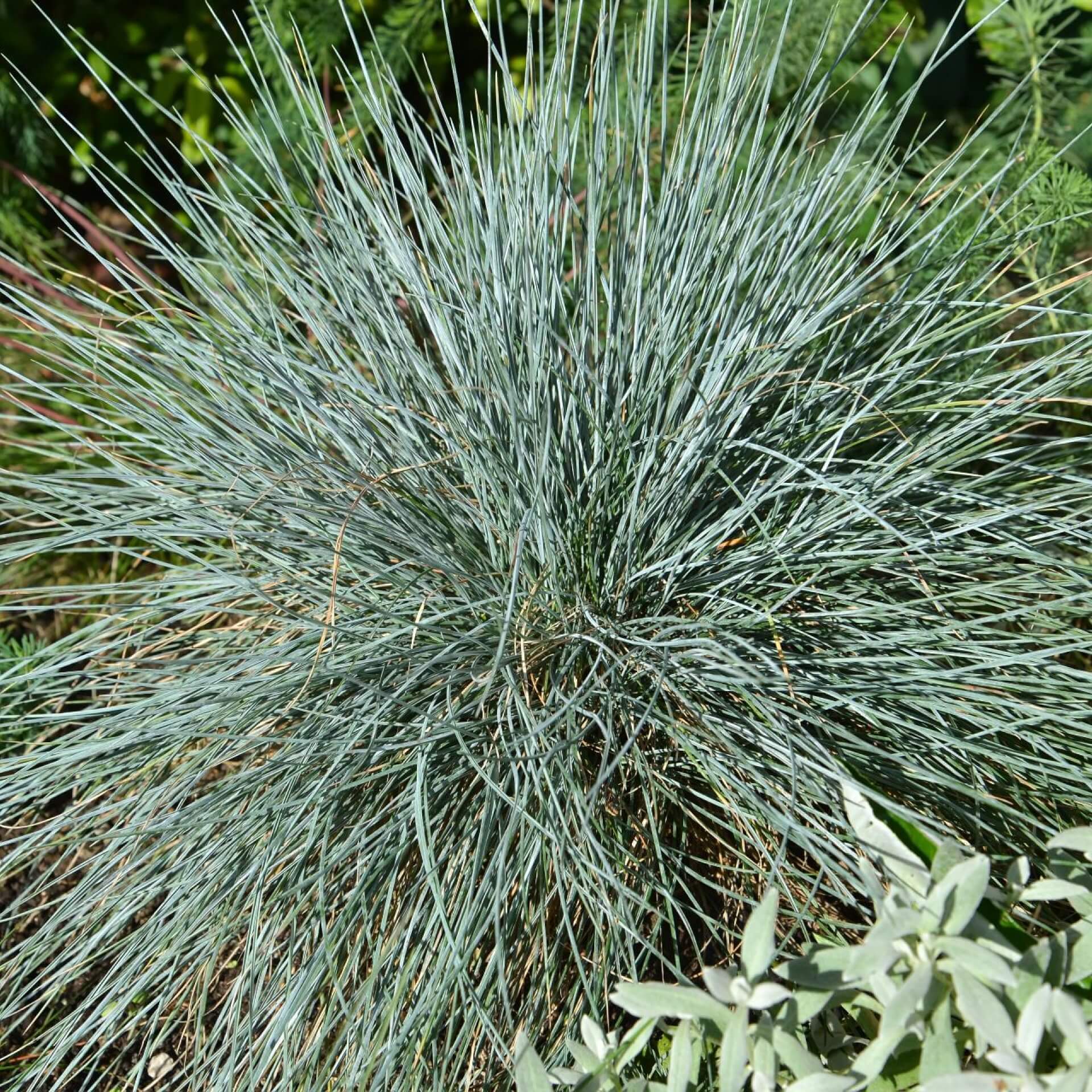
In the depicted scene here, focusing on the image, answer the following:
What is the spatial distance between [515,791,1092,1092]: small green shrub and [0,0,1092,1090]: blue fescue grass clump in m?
0.09

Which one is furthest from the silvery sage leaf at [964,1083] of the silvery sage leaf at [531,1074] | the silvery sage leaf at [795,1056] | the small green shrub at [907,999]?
the silvery sage leaf at [531,1074]

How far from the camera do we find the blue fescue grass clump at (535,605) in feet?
4.10

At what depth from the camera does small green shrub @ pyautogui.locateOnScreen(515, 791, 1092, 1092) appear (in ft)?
3.10

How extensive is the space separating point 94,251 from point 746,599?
40.6 inches

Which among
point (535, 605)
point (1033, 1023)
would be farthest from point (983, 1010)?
point (535, 605)

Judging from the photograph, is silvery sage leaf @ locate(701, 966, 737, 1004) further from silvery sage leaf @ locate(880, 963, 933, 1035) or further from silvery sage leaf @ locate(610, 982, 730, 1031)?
silvery sage leaf @ locate(880, 963, 933, 1035)

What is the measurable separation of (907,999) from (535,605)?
0.65m

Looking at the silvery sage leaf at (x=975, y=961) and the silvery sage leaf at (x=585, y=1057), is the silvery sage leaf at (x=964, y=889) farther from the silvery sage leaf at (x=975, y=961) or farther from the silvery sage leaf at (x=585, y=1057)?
the silvery sage leaf at (x=585, y=1057)

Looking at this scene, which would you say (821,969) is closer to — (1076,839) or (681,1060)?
(681,1060)

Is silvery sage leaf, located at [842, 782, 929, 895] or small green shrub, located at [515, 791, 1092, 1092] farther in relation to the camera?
silvery sage leaf, located at [842, 782, 929, 895]

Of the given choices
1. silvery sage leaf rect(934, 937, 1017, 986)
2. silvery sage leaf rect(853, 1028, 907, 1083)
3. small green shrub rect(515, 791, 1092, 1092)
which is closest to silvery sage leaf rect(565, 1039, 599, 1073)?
small green shrub rect(515, 791, 1092, 1092)

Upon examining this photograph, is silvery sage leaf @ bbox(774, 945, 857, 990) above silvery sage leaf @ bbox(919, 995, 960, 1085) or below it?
above

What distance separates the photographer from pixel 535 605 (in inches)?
55.0

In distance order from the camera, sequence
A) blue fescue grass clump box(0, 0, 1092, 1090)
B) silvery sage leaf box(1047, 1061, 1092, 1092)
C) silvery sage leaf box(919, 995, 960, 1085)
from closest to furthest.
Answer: silvery sage leaf box(1047, 1061, 1092, 1092) → silvery sage leaf box(919, 995, 960, 1085) → blue fescue grass clump box(0, 0, 1092, 1090)
